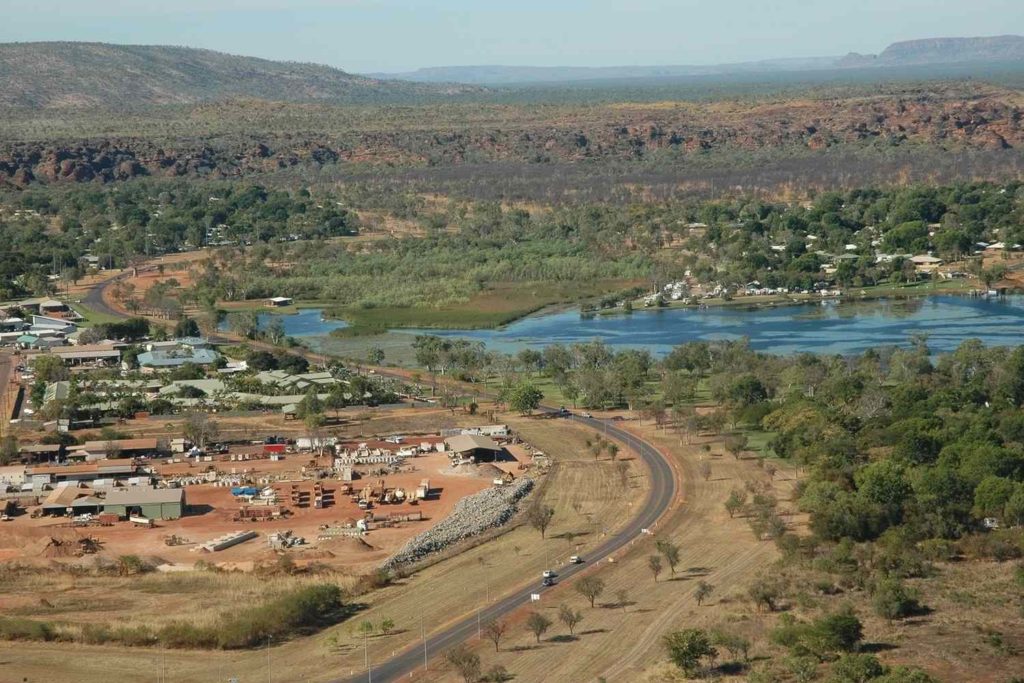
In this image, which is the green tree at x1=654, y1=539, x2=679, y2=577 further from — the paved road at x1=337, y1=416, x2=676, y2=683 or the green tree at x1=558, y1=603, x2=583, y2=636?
the green tree at x1=558, y1=603, x2=583, y2=636

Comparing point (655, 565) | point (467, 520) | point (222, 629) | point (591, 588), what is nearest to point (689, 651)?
point (591, 588)

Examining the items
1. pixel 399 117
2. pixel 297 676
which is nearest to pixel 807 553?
pixel 297 676

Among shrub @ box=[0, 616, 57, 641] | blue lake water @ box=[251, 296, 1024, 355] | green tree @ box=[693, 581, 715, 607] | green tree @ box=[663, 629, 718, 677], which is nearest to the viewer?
green tree @ box=[663, 629, 718, 677]

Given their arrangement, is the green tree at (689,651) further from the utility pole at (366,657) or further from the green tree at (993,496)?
the green tree at (993,496)

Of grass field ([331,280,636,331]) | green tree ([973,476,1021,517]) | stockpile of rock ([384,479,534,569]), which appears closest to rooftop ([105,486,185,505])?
stockpile of rock ([384,479,534,569])

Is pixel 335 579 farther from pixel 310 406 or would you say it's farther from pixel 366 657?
pixel 310 406

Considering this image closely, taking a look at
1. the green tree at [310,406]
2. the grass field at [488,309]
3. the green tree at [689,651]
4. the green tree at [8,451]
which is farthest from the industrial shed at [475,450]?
the grass field at [488,309]
